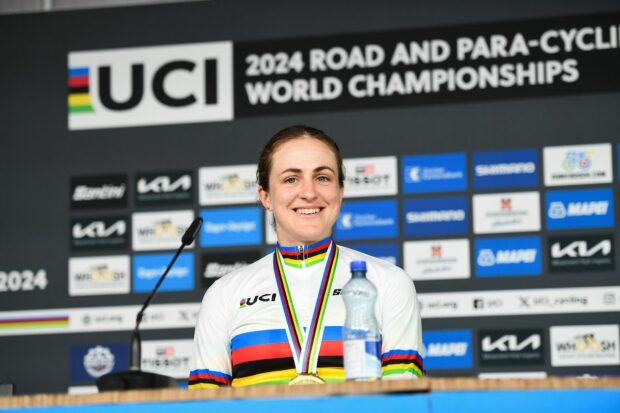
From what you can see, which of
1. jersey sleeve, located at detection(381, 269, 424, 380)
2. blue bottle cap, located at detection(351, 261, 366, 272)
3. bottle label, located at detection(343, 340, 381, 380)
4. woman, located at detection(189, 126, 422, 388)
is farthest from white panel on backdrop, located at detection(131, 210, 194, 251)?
bottle label, located at detection(343, 340, 381, 380)

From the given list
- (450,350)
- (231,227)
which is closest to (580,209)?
(450,350)

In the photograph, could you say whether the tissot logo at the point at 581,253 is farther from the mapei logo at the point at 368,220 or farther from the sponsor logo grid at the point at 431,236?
the mapei logo at the point at 368,220

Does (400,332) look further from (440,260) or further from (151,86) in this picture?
(151,86)

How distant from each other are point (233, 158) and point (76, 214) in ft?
2.85

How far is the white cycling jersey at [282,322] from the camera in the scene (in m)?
2.46

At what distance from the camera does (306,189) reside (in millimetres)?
2617

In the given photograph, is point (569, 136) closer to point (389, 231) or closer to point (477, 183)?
point (477, 183)

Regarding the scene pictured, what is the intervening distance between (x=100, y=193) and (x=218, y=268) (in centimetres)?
74

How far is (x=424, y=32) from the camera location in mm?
5250

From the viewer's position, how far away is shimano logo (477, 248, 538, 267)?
16.3 ft

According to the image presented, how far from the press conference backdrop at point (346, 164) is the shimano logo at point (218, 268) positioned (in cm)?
1

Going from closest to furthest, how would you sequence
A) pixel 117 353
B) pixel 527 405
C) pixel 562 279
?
pixel 527 405
pixel 562 279
pixel 117 353

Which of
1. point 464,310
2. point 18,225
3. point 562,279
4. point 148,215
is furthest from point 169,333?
point 562,279

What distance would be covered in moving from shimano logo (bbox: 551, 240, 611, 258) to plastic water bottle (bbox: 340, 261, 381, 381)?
2.64 meters
